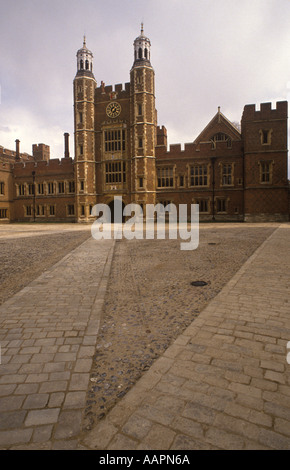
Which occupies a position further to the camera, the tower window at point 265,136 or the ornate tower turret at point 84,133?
the ornate tower turret at point 84,133

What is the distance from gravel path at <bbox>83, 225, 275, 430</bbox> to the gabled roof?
105ft

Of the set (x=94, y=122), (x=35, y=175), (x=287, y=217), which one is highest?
(x=94, y=122)

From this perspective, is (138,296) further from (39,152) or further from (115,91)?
(39,152)

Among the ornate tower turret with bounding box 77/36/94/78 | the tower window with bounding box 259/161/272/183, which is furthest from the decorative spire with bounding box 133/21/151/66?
the tower window with bounding box 259/161/272/183

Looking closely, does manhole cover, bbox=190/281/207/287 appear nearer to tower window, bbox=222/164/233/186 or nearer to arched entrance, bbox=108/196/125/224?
arched entrance, bbox=108/196/125/224

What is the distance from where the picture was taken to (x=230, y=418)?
7.57 ft

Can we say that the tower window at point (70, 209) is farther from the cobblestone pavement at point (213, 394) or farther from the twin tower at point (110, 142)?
the cobblestone pavement at point (213, 394)

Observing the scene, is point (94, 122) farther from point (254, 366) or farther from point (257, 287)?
point (254, 366)

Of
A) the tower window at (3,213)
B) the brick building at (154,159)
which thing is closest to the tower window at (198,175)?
the brick building at (154,159)

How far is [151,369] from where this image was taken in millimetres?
3020

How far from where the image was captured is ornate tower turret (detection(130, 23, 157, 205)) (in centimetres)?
3005

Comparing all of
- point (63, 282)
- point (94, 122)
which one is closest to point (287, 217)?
point (94, 122)

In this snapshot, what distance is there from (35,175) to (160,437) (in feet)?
127

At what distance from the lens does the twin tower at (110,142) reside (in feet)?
100
